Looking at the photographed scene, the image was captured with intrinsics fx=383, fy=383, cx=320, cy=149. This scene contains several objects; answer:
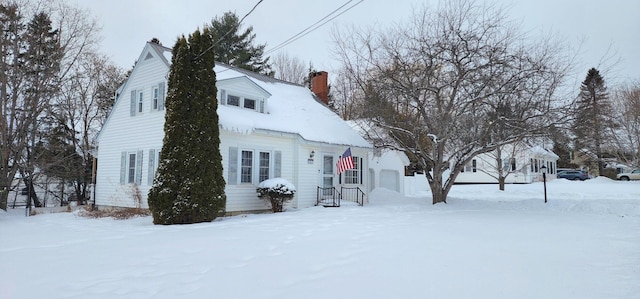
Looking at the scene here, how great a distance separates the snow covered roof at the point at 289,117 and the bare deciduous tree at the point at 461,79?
2537mm

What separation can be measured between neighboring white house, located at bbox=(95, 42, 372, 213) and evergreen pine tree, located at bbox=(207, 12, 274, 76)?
58.7ft

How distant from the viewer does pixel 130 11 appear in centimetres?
1441

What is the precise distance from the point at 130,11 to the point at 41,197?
13397 mm

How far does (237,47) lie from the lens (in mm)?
34812

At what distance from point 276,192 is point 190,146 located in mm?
3467

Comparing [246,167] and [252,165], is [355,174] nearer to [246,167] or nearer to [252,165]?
[252,165]

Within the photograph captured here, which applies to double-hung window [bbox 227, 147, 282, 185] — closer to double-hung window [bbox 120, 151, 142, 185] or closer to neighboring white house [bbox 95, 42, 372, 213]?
neighboring white house [bbox 95, 42, 372, 213]

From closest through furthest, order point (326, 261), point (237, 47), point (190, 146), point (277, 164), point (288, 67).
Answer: point (326, 261), point (190, 146), point (277, 164), point (237, 47), point (288, 67)

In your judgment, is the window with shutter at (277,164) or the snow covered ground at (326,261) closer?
the snow covered ground at (326,261)

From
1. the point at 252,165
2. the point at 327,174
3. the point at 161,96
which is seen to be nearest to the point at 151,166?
the point at 161,96

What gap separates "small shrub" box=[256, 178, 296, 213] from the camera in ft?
43.3

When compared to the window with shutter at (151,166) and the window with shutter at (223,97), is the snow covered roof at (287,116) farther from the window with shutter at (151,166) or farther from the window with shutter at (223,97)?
the window with shutter at (151,166)

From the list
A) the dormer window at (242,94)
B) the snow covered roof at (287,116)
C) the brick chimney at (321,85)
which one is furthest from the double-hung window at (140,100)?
the brick chimney at (321,85)

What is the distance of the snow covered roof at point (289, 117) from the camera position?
13555 mm
